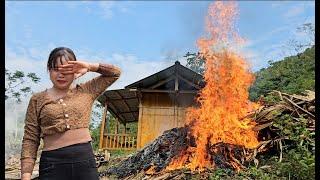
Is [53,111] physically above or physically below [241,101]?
below

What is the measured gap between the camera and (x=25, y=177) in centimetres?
232

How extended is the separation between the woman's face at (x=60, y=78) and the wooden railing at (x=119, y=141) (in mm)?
12749

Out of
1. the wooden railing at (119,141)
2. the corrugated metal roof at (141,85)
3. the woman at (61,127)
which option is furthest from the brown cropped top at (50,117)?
the wooden railing at (119,141)

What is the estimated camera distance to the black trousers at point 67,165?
7.50 ft

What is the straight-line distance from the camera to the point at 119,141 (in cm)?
1566

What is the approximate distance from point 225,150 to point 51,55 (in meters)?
5.42

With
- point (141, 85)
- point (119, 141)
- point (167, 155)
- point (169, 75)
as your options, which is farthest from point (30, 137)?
point (119, 141)

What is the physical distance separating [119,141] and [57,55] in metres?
13.5

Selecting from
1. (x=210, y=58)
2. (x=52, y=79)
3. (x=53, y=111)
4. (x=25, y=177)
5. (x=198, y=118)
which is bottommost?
(x=25, y=177)

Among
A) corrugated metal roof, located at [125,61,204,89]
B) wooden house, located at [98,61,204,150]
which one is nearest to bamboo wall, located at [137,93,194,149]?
wooden house, located at [98,61,204,150]

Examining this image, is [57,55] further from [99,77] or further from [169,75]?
[169,75]

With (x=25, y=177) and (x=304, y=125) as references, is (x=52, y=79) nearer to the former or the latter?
(x=25, y=177)
